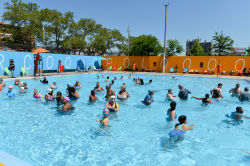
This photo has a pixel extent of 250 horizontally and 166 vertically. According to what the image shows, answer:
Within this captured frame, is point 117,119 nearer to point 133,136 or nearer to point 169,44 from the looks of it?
point 133,136

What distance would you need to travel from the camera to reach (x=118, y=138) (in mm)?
5453

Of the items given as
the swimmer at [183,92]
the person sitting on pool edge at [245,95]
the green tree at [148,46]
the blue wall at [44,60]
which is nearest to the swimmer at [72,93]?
the swimmer at [183,92]

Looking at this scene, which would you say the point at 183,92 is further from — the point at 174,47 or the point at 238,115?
the point at 174,47

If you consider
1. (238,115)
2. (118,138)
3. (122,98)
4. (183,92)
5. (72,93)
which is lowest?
(118,138)

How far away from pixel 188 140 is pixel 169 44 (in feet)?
127

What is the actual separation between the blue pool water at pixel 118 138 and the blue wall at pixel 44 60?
41.4 ft

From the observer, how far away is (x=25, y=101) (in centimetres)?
973

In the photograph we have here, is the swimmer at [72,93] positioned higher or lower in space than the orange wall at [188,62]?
lower

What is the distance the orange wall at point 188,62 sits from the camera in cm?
→ 2414

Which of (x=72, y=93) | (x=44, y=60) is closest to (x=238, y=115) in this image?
(x=72, y=93)

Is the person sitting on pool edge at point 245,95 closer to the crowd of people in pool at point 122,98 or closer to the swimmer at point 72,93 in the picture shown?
the crowd of people in pool at point 122,98

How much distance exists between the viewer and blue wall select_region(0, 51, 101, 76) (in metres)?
18.6

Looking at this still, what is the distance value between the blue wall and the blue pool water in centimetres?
1261

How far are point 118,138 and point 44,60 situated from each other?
68.8 ft
